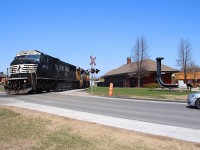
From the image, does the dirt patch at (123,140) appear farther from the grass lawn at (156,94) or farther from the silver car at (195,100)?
the grass lawn at (156,94)

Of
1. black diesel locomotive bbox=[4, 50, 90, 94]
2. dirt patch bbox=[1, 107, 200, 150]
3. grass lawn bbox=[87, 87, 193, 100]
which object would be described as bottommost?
dirt patch bbox=[1, 107, 200, 150]

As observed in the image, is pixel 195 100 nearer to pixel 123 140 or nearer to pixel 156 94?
pixel 123 140

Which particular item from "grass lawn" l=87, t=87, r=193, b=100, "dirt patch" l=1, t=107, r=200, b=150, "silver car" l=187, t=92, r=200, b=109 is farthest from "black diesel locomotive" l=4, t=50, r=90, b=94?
"dirt patch" l=1, t=107, r=200, b=150

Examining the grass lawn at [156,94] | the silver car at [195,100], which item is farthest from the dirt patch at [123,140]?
the grass lawn at [156,94]

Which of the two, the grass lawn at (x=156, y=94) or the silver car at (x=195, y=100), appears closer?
the silver car at (x=195, y=100)

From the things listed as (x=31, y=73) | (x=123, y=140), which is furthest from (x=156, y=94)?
(x=123, y=140)

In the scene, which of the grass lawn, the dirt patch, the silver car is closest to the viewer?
the dirt patch

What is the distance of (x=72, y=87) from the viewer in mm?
50219

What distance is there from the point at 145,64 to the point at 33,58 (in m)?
38.4

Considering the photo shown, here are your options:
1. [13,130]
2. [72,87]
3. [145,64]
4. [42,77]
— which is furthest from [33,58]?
[145,64]

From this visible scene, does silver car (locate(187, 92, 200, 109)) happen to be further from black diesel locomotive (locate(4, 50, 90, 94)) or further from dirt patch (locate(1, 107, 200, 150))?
black diesel locomotive (locate(4, 50, 90, 94))

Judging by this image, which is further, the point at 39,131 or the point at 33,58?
the point at 33,58

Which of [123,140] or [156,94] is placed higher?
[156,94]

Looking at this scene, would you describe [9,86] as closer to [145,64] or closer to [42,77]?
[42,77]
